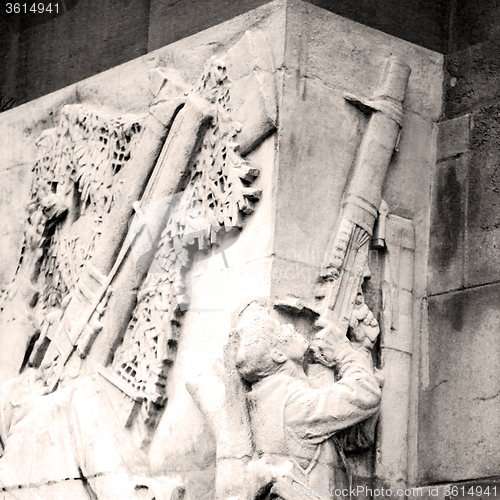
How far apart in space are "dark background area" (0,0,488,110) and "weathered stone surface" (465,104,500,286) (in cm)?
60

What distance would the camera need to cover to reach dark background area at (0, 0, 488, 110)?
24.0 feet

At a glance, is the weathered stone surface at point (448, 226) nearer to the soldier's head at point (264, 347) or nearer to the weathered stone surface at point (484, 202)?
the weathered stone surface at point (484, 202)

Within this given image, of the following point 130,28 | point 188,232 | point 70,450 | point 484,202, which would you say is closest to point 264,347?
point 188,232

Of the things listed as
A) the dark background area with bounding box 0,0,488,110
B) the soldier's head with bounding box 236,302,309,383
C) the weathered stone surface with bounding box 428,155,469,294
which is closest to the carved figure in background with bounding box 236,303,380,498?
the soldier's head with bounding box 236,302,309,383

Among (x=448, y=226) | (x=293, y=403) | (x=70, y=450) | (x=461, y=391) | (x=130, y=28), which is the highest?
(x=130, y=28)

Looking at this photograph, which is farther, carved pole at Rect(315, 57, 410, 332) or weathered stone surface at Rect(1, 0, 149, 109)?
weathered stone surface at Rect(1, 0, 149, 109)

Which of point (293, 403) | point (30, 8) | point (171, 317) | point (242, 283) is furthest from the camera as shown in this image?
point (30, 8)

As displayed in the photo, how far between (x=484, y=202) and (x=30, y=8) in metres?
→ 3.43

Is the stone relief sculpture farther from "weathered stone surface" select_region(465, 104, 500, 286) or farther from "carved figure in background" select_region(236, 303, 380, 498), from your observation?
"weathered stone surface" select_region(465, 104, 500, 286)

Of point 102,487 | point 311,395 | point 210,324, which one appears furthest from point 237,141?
point 102,487

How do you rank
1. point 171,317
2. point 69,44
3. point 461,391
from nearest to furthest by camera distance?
point 461,391 < point 171,317 < point 69,44

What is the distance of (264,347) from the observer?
616 centimetres

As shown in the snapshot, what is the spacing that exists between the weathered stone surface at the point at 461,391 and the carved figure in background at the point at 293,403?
516 mm

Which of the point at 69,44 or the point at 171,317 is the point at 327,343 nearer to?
the point at 171,317
